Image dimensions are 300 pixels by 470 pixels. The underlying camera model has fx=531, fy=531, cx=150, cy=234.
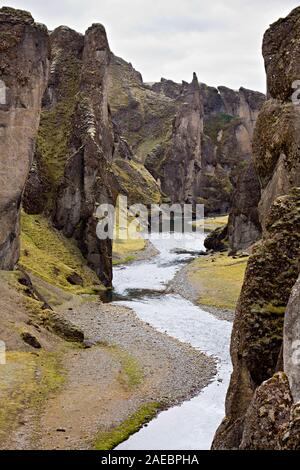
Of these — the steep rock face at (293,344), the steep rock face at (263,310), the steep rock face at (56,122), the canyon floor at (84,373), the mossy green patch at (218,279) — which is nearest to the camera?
the steep rock face at (293,344)

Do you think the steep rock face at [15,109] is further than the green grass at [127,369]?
Yes

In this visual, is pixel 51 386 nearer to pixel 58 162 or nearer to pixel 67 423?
pixel 67 423

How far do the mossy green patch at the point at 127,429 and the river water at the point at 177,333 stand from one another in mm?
464

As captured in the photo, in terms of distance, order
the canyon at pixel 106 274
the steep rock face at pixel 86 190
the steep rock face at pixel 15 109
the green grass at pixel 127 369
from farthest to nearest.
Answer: the steep rock face at pixel 86 190
the steep rock face at pixel 15 109
the green grass at pixel 127 369
the canyon at pixel 106 274

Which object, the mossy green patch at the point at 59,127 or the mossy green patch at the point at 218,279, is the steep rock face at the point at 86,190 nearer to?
the mossy green patch at the point at 59,127

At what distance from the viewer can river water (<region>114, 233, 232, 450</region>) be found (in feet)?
105

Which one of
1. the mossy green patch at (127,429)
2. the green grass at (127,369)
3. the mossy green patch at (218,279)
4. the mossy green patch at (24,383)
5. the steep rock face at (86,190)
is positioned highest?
the steep rock face at (86,190)

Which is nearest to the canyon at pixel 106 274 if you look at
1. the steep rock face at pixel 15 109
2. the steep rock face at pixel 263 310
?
the steep rock face at pixel 263 310

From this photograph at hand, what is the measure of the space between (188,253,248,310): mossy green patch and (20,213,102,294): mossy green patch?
16645 mm

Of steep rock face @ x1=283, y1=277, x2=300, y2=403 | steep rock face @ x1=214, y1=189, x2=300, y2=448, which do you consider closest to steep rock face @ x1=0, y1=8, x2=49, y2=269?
steep rock face @ x1=214, y1=189, x2=300, y2=448

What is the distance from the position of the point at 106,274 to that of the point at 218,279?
18.5m

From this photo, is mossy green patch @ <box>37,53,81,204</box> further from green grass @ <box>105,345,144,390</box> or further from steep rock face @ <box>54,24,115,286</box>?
green grass @ <box>105,345,144,390</box>

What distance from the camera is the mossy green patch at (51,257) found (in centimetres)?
7594
